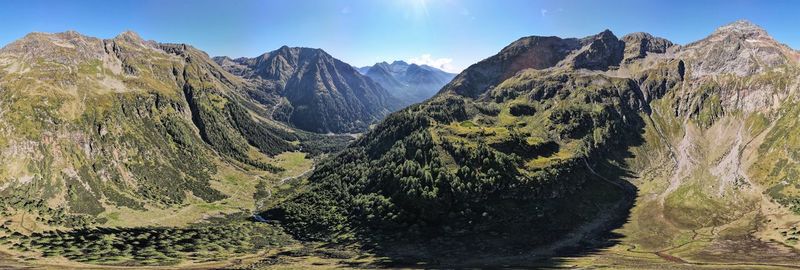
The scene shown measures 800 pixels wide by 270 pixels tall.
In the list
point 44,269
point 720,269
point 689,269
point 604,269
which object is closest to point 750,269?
point 720,269

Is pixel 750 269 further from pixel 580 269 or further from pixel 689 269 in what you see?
pixel 580 269

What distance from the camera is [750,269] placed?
18900 cm

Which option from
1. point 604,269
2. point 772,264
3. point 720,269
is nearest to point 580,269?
point 604,269

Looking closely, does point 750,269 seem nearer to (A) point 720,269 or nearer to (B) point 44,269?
(A) point 720,269

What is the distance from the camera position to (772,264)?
199000 mm

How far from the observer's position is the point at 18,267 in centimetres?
19988

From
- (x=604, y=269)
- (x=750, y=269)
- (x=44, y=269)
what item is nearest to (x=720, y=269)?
(x=750, y=269)

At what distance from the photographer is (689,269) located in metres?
192

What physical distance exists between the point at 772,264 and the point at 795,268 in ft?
31.1

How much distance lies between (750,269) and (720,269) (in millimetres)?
10101

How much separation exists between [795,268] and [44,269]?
300659 mm

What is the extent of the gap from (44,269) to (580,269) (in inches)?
8672

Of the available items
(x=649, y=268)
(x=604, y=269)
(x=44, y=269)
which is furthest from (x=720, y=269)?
(x=44, y=269)

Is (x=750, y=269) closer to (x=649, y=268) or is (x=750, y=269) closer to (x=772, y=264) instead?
(x=772, y=264)
